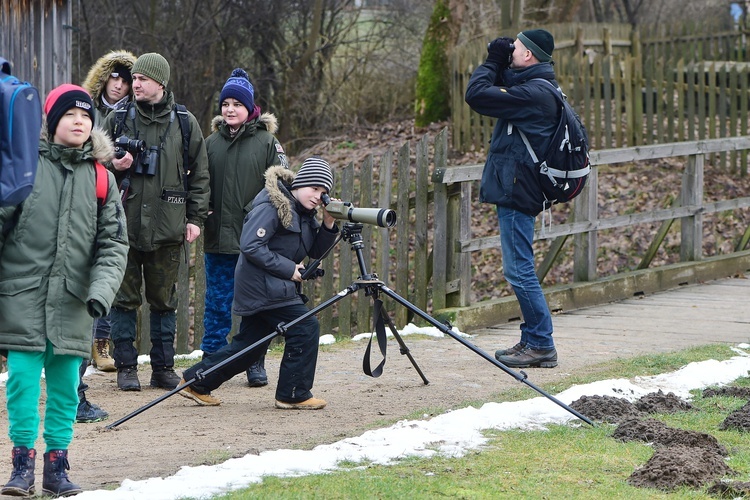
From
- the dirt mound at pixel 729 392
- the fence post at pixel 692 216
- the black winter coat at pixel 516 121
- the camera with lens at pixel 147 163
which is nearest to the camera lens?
the dirt mound at pixel 729 392

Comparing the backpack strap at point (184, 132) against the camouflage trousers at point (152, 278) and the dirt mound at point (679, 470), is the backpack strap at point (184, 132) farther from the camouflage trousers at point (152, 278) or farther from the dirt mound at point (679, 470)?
the dirt mound at point (679, 470)

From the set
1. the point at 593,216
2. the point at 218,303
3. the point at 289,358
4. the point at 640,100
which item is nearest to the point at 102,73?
the point at 218,303

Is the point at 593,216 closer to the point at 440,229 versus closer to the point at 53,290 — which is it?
the point at 440,229

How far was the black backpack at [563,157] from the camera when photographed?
7.17m

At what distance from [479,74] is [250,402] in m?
2.58

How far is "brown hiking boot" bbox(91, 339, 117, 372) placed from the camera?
7539 millimetres

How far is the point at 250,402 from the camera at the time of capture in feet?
21.6

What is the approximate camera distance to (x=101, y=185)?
4.88 meters

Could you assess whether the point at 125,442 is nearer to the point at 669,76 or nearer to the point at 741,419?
the point at 741,419

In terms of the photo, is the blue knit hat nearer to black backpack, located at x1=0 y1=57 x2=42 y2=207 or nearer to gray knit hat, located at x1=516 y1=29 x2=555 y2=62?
gray knit hat, located at x1=516 y1=29 x2=555 y2=62

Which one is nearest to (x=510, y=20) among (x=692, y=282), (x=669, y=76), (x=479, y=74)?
(x=669, y=76)

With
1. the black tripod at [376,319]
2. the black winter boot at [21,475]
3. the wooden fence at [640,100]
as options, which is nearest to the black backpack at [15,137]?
the black winter boot at [21,475]

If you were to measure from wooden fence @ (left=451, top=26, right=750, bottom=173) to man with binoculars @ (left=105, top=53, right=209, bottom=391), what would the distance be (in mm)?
10440

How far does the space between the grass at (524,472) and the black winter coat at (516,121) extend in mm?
1925
